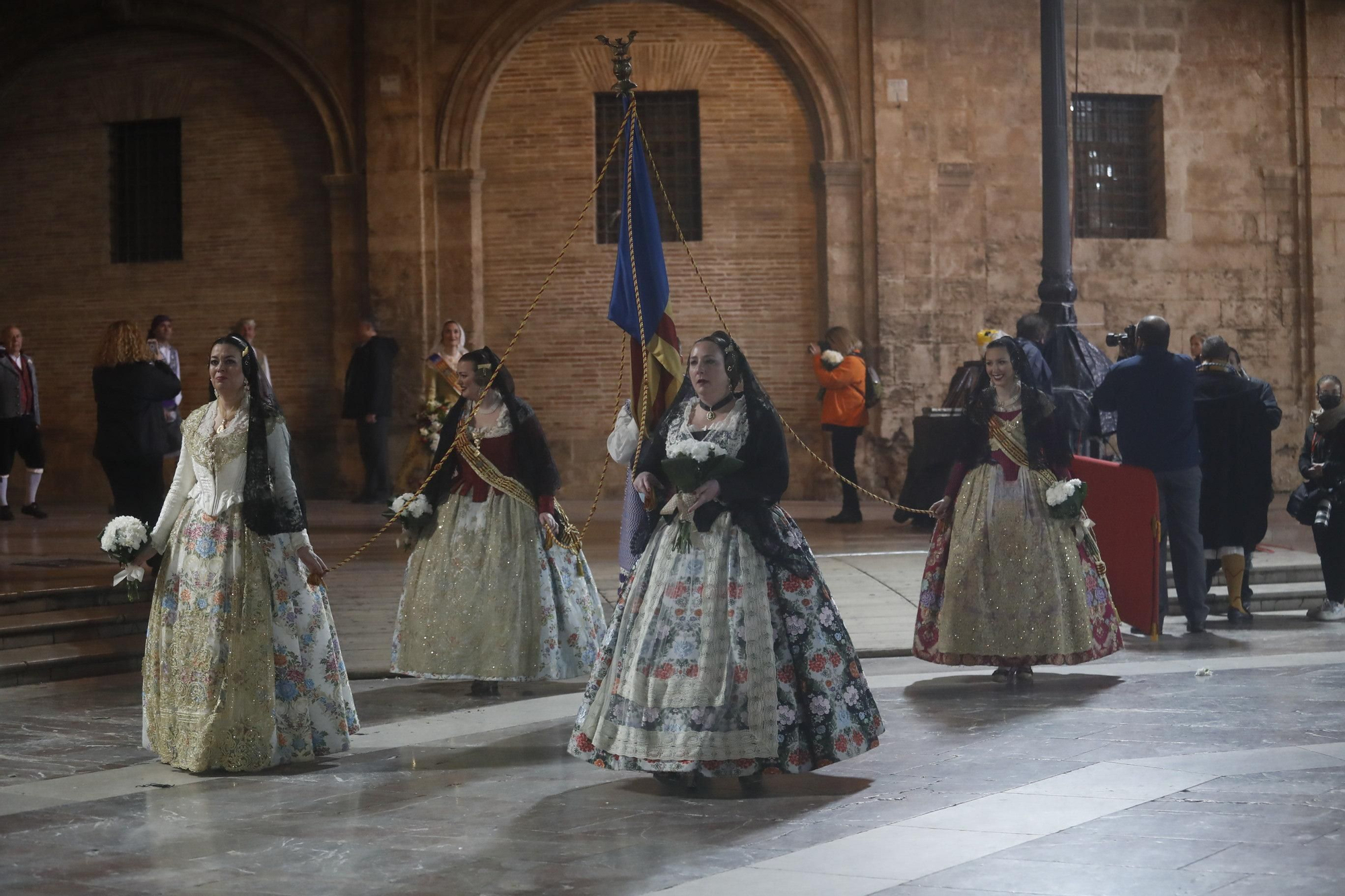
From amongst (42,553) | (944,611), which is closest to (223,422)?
(944,611)

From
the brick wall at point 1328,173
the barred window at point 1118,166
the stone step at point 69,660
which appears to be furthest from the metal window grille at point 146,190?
the brick wall at point 1328,173

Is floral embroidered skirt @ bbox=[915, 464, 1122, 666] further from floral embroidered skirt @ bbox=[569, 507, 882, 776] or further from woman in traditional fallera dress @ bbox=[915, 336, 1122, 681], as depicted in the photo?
floral embroidered skirt @ bbox=[569, 507, 882, 776]

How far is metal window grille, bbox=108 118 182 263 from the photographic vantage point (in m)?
17.6

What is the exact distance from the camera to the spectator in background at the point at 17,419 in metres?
14.0

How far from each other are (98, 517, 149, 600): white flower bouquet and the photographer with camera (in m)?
5.64

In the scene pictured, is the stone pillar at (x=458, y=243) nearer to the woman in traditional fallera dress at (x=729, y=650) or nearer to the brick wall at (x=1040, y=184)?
the brick wall at (x=1040, y=184)

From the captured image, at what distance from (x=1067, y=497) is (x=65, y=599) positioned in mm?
5723

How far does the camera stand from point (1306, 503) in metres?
10.3

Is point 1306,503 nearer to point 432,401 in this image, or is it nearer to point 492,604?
point 492,604

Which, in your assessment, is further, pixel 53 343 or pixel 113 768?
pixel 53 343

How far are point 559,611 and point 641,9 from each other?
10273 mm

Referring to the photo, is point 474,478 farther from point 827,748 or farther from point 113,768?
point 827,748

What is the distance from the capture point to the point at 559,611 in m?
7.99

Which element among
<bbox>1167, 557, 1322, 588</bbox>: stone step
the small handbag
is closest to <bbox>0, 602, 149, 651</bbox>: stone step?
<bbox>1167, 557, 1322, 588</bbox>: stone step
